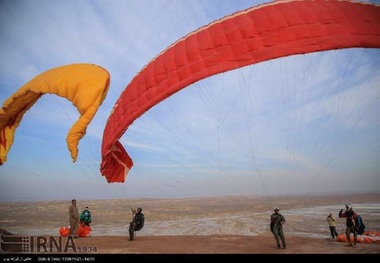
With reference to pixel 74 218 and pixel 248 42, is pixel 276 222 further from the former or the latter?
pixel 74 218

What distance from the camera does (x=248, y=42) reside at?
511 cm

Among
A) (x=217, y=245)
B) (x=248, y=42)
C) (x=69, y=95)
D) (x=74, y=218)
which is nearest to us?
(x=248, y=42)

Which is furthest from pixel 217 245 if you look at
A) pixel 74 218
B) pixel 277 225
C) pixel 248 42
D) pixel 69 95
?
pixel 69 95

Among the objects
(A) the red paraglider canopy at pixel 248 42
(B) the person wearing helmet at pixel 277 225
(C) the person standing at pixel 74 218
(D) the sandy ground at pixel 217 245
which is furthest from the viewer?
(C) the person standing at pixel 74 218

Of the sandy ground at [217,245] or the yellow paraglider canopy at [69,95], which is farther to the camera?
the sandy ground at [217,245]

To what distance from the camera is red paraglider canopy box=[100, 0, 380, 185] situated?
4.72 metres

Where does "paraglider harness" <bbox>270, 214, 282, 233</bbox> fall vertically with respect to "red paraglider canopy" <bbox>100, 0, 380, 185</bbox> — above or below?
below

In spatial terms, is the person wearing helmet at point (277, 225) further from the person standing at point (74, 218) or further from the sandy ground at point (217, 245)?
the person standing at point (74, 218)

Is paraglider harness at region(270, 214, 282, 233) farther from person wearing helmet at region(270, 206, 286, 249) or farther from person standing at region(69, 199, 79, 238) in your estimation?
person standing at region(69, 199, 79, 238)

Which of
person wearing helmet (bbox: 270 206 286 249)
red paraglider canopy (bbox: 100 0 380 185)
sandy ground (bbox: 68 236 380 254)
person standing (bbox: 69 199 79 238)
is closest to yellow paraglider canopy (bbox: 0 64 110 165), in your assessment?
red paraglider canopy (bbox: 100 0 380 185)

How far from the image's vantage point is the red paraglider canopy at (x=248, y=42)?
472 cm

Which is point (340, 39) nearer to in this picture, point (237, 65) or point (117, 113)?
point (237, 65)

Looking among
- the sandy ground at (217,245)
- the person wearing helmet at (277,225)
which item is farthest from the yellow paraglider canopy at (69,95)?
the person wearing helmet at (277,225)

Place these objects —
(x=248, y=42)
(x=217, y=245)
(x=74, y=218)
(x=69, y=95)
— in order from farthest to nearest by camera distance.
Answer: (x=74, y=218)
(x=217, y=245)
(x=69, y=95)
(x=248, y=42)
